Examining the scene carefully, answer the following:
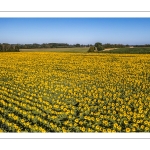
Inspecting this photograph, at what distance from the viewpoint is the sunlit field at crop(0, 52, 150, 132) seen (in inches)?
229

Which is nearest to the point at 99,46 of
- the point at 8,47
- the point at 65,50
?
the point at 65,50

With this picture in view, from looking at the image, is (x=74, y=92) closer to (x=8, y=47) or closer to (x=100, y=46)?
(x=100, y=46)

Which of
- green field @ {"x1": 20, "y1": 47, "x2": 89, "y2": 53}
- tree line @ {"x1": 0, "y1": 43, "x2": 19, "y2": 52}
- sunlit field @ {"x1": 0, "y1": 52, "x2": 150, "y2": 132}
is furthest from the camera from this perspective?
green field @ {"x1": 20, "y1": 47, "x2": 89, "y2": 53}

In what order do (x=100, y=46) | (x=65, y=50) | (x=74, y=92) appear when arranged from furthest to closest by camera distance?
(x=65, y=50), (x=100, y=46), (x=74, y=92)

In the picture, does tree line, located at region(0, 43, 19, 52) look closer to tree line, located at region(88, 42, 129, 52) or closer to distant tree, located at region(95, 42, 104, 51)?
tree line, located at region(88, 42, 129, 52)

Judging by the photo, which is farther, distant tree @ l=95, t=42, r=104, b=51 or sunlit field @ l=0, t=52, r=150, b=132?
distant tree @ l=95, t=42, r=104, b=51

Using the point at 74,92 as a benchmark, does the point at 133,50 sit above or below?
above

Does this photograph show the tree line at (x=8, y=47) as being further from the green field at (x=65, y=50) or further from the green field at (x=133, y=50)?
the green field at (x=133, y=50)

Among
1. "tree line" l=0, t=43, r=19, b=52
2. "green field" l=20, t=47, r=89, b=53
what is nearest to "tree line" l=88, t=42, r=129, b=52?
"green field" l=20, t=47, r=89, b=53

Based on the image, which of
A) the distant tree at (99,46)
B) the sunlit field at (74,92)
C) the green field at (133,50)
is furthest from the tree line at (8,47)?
the green field at (133,50)

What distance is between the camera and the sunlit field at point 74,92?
5809 millimetres

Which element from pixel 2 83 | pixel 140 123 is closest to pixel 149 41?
pixel 140 123

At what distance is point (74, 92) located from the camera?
20.6 ft
